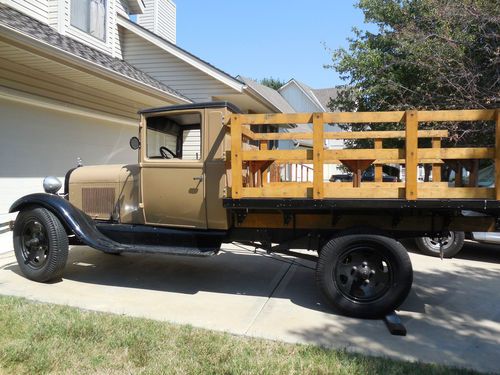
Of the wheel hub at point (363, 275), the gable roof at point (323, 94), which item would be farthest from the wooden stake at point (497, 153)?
the gable roof at point (323, 94)

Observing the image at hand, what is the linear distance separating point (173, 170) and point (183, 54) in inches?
319

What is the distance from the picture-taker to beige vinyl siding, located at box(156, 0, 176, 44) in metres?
19.9

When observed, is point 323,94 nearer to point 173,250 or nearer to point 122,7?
point 122,7

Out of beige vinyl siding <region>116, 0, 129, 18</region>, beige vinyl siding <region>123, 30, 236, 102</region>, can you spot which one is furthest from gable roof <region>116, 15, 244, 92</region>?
beige vinyl siding <region>116, 0, 129, 18</region>

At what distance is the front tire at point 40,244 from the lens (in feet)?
16.9

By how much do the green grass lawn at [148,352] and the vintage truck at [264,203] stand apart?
1.09 m

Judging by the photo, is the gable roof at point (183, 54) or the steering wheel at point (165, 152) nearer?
the steering wheel at point (165, 152)

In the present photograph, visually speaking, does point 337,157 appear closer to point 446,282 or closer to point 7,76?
point 446,282

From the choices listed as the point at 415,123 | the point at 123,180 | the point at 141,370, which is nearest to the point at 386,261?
the point at 415,123

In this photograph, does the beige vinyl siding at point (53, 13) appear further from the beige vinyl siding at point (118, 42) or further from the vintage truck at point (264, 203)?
the vintage truck at point (264, 203)

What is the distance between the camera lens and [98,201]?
577cm

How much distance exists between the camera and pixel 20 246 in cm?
549

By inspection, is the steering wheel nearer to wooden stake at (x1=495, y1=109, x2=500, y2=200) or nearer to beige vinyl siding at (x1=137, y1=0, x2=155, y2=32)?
wooden stake at (x1=495, y1=109, x2=500, y2=200)

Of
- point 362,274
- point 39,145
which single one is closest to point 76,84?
point 39,145
